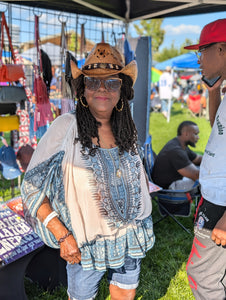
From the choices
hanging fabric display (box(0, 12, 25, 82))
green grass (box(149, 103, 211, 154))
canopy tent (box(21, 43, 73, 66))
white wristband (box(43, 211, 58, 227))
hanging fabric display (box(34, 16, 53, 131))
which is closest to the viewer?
white wristband (box(43, 211, 58, 227))

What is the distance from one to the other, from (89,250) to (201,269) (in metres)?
0.68

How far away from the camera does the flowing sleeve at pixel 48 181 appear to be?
4.92ft

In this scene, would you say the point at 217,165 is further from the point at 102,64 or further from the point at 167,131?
the point at 167,131

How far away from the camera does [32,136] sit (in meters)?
3.86

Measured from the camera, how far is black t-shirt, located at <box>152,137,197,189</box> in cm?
384

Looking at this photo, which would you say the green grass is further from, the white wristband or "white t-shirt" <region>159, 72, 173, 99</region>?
the white wristband

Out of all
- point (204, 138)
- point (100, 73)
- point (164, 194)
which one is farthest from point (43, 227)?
point (204, 138)

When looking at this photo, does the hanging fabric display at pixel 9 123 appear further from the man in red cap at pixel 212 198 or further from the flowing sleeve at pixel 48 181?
the man in red cap at pixel 212 198

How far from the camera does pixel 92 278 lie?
1635 mm

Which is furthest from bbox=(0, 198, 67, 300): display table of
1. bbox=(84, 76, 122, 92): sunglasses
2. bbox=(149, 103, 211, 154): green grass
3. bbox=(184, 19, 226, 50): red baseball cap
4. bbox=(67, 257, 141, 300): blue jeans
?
bbox=(149, 103, 211, 154): green grass

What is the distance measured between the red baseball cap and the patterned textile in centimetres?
81

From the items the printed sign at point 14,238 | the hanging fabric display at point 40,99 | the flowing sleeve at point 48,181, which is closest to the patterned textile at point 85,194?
the flowing sleeve at point 48,181

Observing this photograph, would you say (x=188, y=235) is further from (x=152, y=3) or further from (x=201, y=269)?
(x=152, y=3)

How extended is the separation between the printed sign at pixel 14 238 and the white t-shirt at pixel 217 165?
130cm
